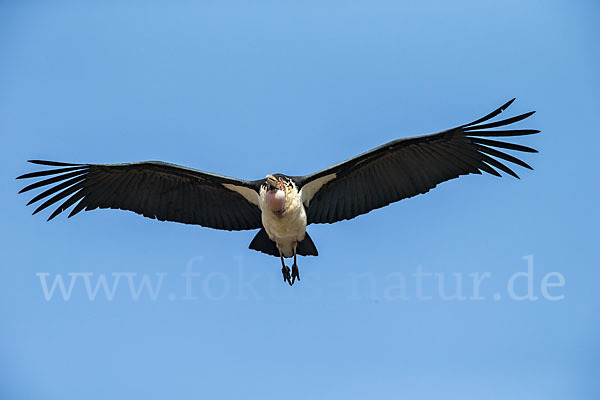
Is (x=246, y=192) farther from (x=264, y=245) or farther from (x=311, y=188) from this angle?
(x=311, y=188)

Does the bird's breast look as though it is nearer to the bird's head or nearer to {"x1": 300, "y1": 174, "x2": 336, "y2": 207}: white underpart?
the bird's head

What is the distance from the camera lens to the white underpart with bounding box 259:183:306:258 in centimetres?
1052

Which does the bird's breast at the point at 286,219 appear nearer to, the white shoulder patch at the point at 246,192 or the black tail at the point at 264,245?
the black tail at the point at 264,245

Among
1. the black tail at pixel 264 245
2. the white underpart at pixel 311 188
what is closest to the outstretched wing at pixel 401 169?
the white underpart at pixel 311 188

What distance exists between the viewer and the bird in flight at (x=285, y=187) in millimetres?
10469

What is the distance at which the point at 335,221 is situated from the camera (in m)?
11.3

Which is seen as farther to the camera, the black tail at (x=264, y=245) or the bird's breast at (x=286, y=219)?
the black tail at (x=264, y=245)

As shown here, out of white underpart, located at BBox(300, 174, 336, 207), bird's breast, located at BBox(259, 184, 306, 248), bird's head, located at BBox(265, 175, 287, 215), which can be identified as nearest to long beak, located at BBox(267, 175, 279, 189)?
bird's head, located at BBox(265, 175, 287, 215)

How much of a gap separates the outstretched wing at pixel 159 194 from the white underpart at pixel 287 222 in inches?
19.7

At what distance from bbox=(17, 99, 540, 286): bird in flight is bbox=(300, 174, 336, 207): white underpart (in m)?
0.01

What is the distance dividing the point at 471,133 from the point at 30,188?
5890mm

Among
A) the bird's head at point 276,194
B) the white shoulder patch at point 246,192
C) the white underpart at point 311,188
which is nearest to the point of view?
the bird's head at point 276,194

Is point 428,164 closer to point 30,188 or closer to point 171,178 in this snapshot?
point 171,178

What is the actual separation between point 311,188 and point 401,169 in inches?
48.8
